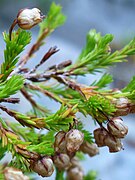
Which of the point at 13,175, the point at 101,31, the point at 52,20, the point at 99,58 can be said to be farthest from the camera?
the point at 101,31

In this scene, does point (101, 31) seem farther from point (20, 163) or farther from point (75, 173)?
A: point (20, 163)

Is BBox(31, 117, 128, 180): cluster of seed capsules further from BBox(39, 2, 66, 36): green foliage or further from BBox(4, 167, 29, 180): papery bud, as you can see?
BBox(39, 2, 66, 36): green foliage

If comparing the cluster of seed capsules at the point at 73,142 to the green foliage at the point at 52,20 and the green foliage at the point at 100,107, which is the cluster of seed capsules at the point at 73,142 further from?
the green foliage at the point at 52,20

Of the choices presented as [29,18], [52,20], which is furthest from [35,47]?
[29,18]

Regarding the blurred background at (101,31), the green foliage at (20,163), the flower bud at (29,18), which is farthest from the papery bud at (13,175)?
the blurred background at (101,31)

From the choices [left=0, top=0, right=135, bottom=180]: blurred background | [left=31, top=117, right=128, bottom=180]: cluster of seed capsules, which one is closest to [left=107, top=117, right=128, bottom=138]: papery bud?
[left=31, top=117, right=128, bottom=180]: cluster of seed capsules

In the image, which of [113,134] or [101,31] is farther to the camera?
[101,31]

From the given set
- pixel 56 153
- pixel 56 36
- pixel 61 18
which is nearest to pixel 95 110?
pixel 56 153
